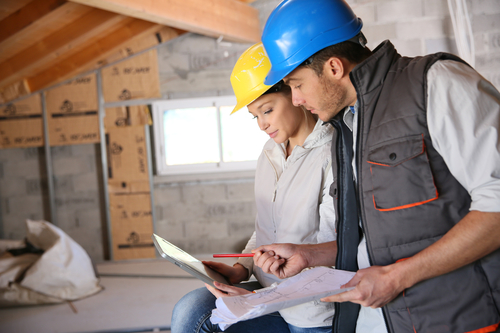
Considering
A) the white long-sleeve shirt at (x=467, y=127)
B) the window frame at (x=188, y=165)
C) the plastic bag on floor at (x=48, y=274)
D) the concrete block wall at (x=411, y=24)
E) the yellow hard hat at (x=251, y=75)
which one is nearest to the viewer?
the white long-sleeve shirt at (x=467, y=127)

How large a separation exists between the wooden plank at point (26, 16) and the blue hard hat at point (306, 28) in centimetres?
273

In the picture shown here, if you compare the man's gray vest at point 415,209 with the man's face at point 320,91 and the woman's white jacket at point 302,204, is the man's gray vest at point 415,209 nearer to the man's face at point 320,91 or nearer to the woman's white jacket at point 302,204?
the man's face at point 320,91

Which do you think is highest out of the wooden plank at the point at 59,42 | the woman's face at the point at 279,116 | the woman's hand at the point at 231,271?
the wooden plank at the point at 59,42

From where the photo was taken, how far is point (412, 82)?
0.87 metres

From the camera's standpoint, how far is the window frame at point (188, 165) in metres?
4.44

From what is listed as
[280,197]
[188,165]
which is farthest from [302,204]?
[188,165]

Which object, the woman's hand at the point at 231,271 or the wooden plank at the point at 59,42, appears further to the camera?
A: the wooden plank at the point at 59,42

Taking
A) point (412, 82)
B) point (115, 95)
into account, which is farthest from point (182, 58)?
point (412, 82)

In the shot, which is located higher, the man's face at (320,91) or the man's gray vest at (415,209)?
the man's face at (320,91)

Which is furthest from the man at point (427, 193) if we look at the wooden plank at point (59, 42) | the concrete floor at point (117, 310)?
the wooden plank at point (59, 42)

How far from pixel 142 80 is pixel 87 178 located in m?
1.35

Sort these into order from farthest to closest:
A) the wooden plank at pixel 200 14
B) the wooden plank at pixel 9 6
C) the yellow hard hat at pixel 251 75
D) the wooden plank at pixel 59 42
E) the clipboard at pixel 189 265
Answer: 1. the wooden plank at pixel 59 42
2. the wooden plank at pixel 9 6
3. the wooden plank at pixel 200 14
4. the yellow hard hat at pixel 251 75
5. the clipboard at pixel 189 265

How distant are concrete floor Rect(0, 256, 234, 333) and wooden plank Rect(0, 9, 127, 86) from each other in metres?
2.30

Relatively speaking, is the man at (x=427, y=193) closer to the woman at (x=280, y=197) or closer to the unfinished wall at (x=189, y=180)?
the woman at (x=280, y=197)
